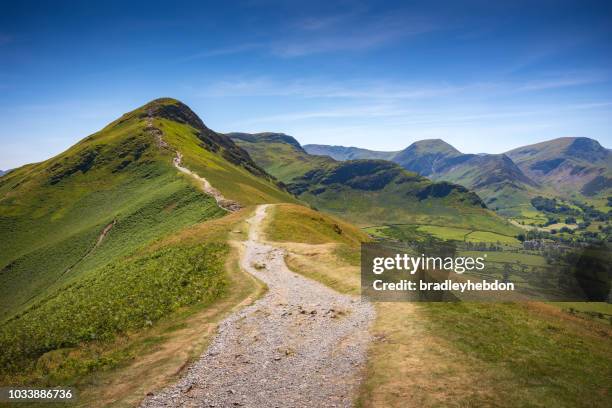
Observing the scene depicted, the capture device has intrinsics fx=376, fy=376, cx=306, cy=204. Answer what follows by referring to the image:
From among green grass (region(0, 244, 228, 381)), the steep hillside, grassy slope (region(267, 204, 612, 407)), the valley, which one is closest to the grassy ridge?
the steep hillside

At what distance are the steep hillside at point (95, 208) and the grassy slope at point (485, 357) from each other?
225ft

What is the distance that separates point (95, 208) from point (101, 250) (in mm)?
55693

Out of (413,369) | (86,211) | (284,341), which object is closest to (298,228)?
(284,341)

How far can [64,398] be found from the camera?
21.8 meters

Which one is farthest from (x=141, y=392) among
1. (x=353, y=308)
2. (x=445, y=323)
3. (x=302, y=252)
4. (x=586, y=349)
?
(x=302, y=252)

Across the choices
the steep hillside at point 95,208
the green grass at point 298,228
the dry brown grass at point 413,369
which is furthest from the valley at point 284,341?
the steep hillside at point 95,208

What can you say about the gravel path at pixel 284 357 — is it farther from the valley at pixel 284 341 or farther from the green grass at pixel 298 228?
the green grass at pixel 298 228

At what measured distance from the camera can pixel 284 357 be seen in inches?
999

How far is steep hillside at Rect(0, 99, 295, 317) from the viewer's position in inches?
3716

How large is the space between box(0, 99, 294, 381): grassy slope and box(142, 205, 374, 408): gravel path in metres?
7.74

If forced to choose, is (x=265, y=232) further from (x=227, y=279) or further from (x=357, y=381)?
(x=357, y=381)

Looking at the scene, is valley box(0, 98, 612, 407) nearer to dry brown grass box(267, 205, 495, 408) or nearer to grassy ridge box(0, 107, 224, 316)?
dry brown grass box(267, 205, 495, 408)

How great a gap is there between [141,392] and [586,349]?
94.8ft

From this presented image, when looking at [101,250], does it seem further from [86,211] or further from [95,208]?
[86,211]
